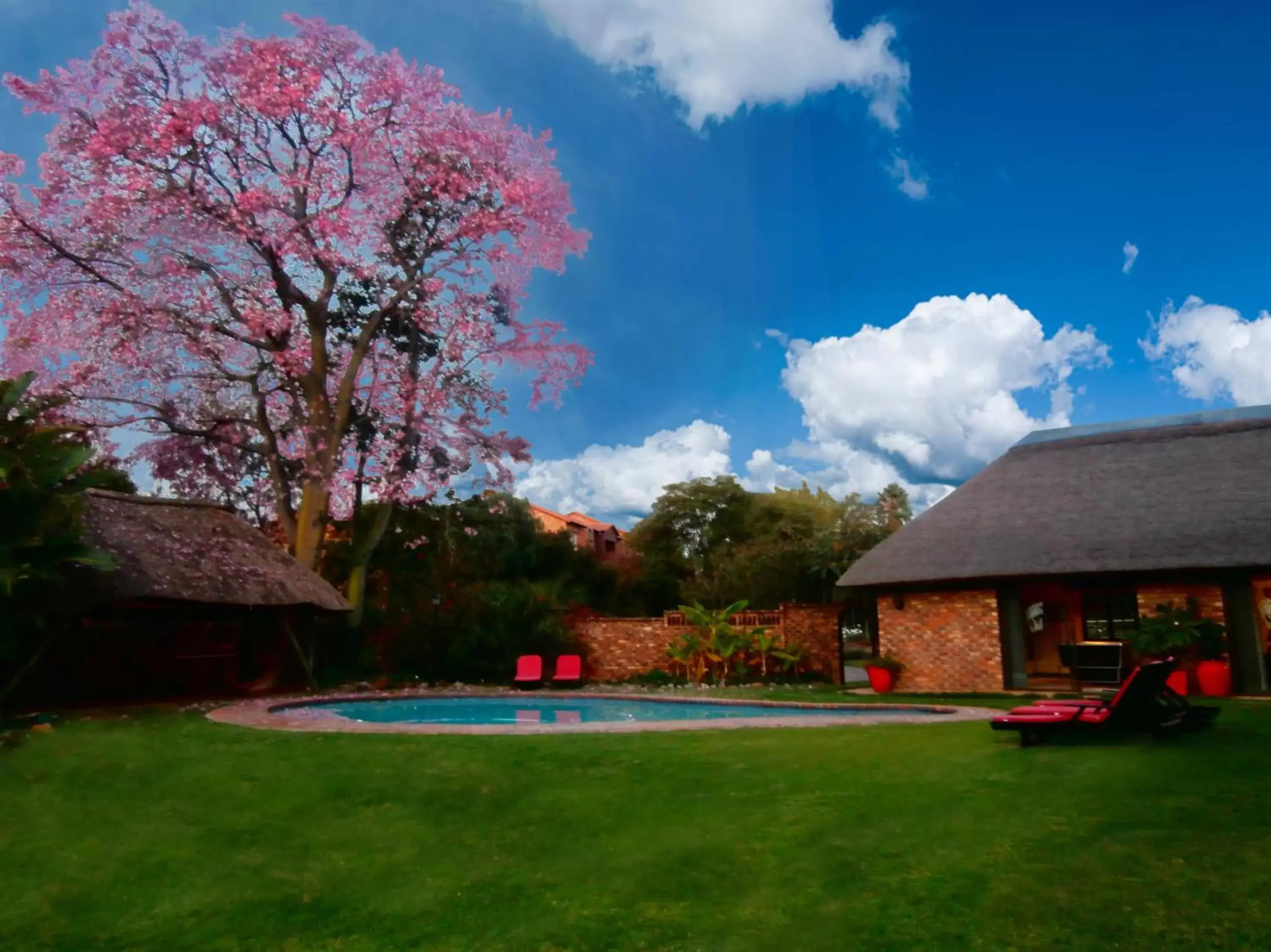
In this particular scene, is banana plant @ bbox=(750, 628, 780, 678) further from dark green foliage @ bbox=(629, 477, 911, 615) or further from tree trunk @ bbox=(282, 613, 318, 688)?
dark green foliage @ bbox=(629, 477, 911, 615)

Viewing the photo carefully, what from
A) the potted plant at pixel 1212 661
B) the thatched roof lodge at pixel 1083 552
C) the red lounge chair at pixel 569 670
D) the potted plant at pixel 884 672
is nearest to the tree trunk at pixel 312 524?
the red lounge chair at pixel 569 670

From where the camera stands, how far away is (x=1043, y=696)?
1542 cm

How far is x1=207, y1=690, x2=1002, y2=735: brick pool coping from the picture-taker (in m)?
10.7

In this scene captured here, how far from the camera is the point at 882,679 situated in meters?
17.8

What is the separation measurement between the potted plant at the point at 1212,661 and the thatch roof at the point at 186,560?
→ 1530cm

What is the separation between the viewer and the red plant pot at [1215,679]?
591 inches

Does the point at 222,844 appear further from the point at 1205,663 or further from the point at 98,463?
the point at 98,463

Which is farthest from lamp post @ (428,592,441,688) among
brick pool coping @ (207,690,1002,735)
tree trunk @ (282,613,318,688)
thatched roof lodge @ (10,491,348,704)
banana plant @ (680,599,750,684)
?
banana plant @ (680,599,750,684)

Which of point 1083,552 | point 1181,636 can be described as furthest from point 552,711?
point 1181,636

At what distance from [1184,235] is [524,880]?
18.0 m

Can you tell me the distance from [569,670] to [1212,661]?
12407mm

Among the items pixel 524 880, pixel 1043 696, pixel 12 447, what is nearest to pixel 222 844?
pixel 524 880

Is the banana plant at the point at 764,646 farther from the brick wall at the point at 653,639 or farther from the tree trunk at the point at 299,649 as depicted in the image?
the tree trunk at the point at 299,649

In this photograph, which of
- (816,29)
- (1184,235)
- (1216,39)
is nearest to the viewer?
(1216,39)
